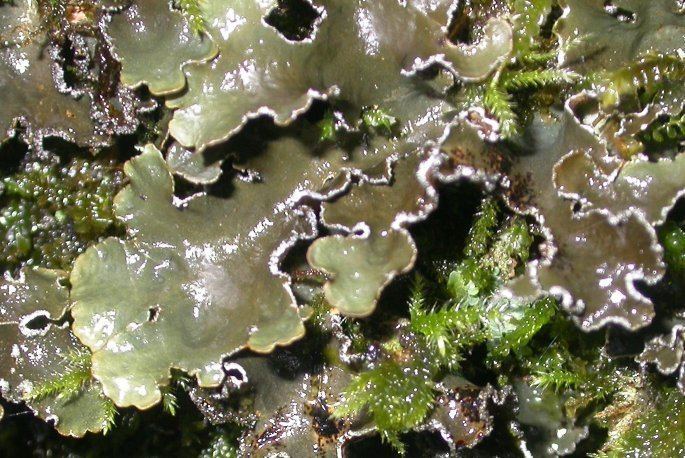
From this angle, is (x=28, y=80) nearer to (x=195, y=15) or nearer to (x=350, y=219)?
(x=195, y=15)

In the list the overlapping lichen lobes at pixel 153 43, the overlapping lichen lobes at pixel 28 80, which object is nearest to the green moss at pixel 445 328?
the overlapping lichen lobes at pixel 153 43

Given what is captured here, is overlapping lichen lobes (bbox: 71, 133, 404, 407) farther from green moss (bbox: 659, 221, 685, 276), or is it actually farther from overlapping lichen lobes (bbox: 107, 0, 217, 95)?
green moss (bbox: 659, 221, 685, 276)

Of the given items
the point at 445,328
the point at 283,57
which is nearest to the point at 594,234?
the point at 445,328

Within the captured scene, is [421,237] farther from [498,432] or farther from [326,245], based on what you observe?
[498,432]

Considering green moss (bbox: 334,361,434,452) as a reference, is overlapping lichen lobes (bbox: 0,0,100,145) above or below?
above

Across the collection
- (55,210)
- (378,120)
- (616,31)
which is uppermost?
(616,31)

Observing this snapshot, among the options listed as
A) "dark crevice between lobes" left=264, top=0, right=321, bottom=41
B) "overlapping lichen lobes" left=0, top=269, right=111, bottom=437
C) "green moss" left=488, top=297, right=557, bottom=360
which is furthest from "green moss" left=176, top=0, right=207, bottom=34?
"green moss" left=488, top=297, right=557, bottom=360

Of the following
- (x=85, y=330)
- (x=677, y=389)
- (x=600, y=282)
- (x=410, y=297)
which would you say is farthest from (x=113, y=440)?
(x=677, y=389)
